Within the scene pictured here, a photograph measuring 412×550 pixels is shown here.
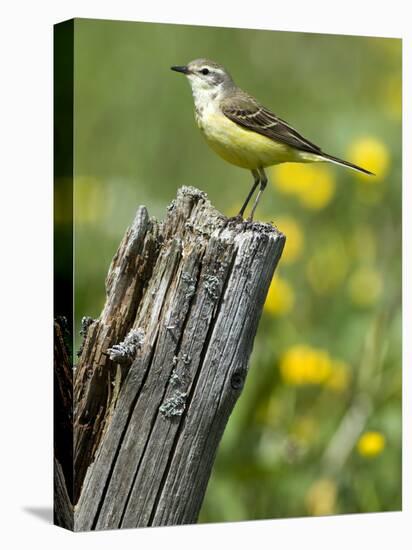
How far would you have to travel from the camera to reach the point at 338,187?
27.7 feet

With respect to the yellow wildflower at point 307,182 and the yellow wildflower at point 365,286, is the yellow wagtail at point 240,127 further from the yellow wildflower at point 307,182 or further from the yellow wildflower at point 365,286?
the yellow wildflower at point 365,286

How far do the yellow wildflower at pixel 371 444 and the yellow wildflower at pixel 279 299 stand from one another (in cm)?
99

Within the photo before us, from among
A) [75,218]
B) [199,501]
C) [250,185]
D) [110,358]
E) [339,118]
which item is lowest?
[199,501]

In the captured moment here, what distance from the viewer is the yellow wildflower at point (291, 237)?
26.9 ft

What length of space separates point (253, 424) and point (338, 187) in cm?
182

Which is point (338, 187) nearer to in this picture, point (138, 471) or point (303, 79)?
point (303, 79)

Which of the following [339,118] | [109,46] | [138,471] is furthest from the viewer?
[339,118]

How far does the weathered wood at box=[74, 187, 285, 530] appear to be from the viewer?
6.20m

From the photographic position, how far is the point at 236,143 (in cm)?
719

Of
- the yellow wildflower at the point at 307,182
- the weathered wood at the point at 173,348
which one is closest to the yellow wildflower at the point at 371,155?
the yellow wildflower at the point at 307,182

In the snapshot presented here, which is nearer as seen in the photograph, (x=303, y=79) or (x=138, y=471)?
(x=138, y=471)

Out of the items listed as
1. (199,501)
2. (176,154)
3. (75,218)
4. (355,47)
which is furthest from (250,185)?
(199,501)

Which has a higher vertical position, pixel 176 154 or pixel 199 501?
pixel 176 154

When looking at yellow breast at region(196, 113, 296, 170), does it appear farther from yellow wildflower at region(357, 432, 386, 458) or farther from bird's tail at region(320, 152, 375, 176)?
yellow wildflower at region(357, 432, 386, 458)
